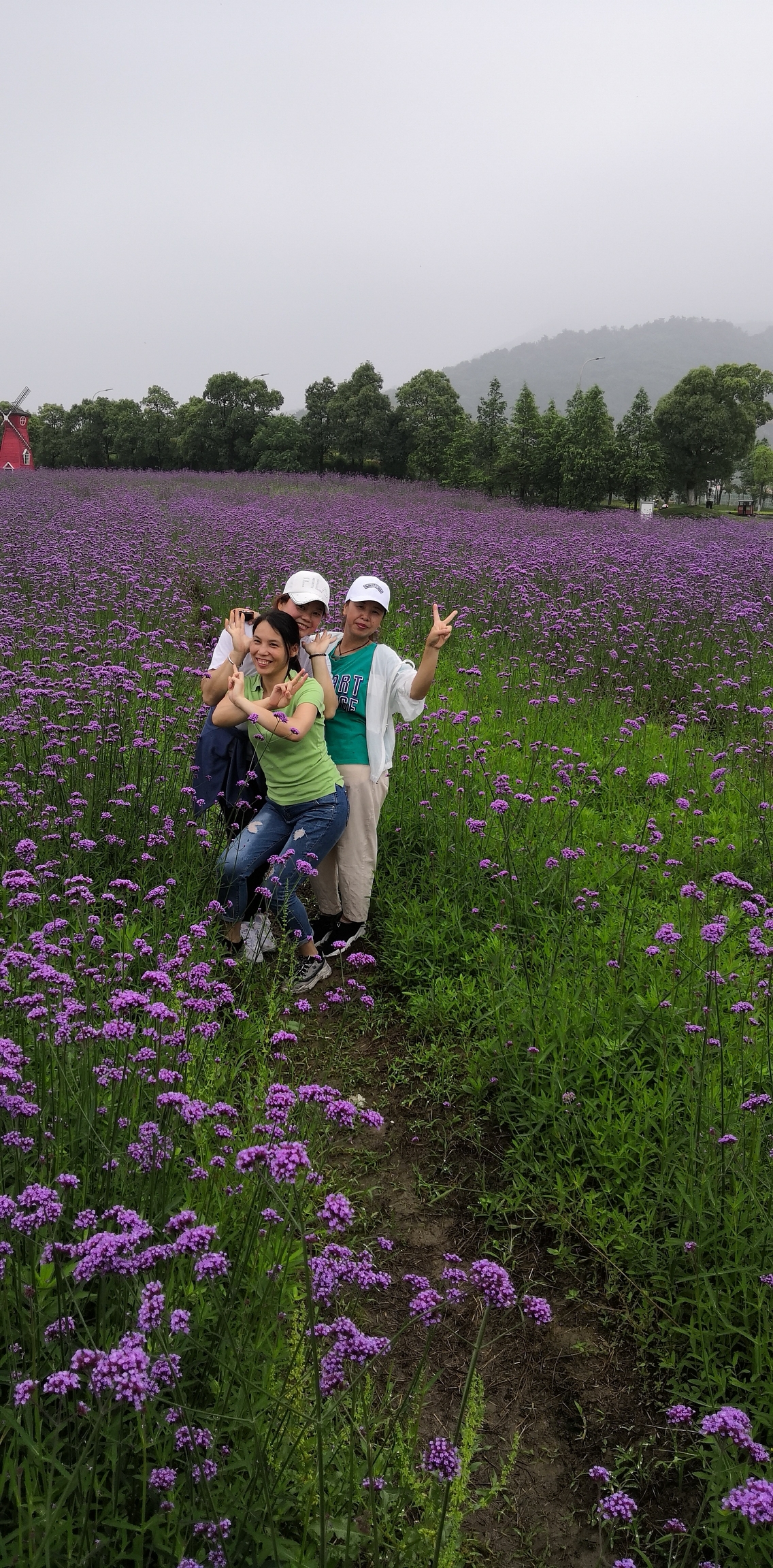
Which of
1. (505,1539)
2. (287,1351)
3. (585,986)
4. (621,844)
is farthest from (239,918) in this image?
(505,1539)

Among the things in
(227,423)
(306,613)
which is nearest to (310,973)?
(306,613)

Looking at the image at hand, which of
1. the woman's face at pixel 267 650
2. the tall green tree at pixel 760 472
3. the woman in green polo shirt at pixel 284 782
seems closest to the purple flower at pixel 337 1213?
the woman in green polo shirt at pixel 284 782

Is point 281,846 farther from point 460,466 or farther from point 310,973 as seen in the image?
point 460,466

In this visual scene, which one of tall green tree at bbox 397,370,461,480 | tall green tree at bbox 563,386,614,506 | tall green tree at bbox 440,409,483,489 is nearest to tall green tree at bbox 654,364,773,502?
tall green tree at bbox 563,386,614,506

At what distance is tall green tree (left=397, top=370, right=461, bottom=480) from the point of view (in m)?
36.0

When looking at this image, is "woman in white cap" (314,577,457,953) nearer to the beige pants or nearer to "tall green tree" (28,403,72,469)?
the beige pants

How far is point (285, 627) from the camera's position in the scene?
158 inches

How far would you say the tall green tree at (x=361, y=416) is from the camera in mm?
38656

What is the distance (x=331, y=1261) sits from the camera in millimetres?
1534

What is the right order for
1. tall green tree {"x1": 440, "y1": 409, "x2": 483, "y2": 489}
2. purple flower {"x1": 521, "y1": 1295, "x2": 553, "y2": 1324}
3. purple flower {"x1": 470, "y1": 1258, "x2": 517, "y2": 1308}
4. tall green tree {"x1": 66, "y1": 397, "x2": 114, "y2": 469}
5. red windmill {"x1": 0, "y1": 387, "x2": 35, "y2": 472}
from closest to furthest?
purple flower {"x1": 470, "y1": 1258, "x2": 517, "y2": 1308}
purple flower {"x1": 521, "y1": 1295, "x2": 553, "y2": 1324}
tall green tree {"x1": 440, "y1": 409, "x2": 483, "y2": 489}
tall green tree {"x1": 66, "y1": 397, "x2": 114, "y2": 469}
red windmill {"x1": 0, "y1": 387, "x2": 35, "y2": 472}

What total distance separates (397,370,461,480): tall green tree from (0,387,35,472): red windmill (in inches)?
1179

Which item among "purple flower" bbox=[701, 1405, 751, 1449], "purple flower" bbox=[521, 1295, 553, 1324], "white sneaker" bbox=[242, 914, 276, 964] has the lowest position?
"white sneaker" bbox=[242, 914, 276, 964]

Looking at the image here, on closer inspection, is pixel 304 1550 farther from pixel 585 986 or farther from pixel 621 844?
pixel 621 844

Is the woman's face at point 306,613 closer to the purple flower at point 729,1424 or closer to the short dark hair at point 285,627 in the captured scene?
the short dark hair at point 285,627
